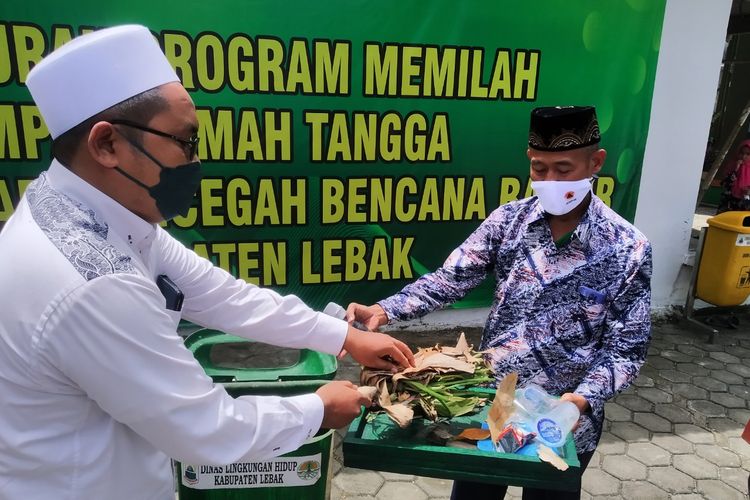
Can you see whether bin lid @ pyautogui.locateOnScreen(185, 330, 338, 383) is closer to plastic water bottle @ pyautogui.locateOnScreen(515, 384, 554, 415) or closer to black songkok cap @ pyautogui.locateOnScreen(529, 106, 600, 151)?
plastic water bottle @ pyautogui.locateOnScreen(515, 384, 554, 415)

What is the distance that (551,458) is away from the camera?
1.41 meters

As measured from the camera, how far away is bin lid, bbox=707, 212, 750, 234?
4.85 meters

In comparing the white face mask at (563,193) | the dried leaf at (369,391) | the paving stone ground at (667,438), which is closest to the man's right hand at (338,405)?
the dried leaf at (369,391)

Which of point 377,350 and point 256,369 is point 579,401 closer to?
point 377,350

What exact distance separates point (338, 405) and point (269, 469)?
561mm

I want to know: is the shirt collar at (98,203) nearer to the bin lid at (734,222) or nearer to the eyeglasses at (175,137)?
the eyeglasses at (175,137)

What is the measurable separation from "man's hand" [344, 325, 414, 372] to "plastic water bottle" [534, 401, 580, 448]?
0.46 meters

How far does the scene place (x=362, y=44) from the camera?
4125 mm

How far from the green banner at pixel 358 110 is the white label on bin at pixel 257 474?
8.20 feet

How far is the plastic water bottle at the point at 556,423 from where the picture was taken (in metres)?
1.51

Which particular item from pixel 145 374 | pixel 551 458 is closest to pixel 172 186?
pixel 145 374

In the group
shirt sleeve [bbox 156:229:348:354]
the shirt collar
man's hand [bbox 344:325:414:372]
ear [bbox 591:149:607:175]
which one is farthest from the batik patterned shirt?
the shirt collar

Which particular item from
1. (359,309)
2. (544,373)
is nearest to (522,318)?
(544,373)

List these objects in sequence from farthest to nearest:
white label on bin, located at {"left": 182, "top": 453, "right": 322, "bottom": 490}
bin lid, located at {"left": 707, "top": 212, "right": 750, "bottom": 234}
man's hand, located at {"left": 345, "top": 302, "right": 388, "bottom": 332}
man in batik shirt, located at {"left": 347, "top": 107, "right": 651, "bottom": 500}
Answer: bin lid, located at {"left": 707, "top": 212, "right": 750, "bottom": 234} < man's hand, located at {"left": 345, "top": 302, "right": 388, "bottom": 332} < white label on bin, located at {"left": 182, "top": 453, "right": 322, "bottom": 490} < man in batik shirt, located at {"left": 347, "top": 107, "right": 651, "bottom": 500}
